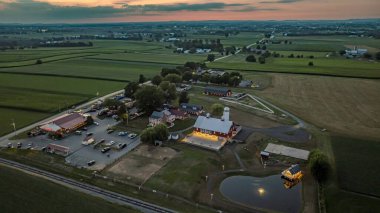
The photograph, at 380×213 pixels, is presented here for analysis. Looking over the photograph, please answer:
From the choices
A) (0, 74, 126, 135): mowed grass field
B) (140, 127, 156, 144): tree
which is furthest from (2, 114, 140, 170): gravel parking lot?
(0, 74, 126, 135): mowed grass field

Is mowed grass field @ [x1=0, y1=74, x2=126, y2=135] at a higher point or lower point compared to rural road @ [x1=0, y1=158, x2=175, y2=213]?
higher

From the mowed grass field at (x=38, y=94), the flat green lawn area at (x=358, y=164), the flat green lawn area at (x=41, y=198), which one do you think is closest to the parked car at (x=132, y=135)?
the flat green lawn area at (x=41, y=198)

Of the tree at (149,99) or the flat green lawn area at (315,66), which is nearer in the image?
the tree at (149,99)

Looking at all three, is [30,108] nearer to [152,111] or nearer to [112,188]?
[152,111]

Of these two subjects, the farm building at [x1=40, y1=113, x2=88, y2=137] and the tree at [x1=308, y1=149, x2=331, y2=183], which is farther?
the farm building at [x1=40, y1=113, x2=88, y2=137]

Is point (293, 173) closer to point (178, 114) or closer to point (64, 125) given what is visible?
point (178, 114)

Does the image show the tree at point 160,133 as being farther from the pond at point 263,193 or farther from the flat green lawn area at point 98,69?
the flat green lawn area at point 98,69

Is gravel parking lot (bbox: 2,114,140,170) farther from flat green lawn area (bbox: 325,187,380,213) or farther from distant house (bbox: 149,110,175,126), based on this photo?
flat green lawn area (bbox: 325,187,380,213)
